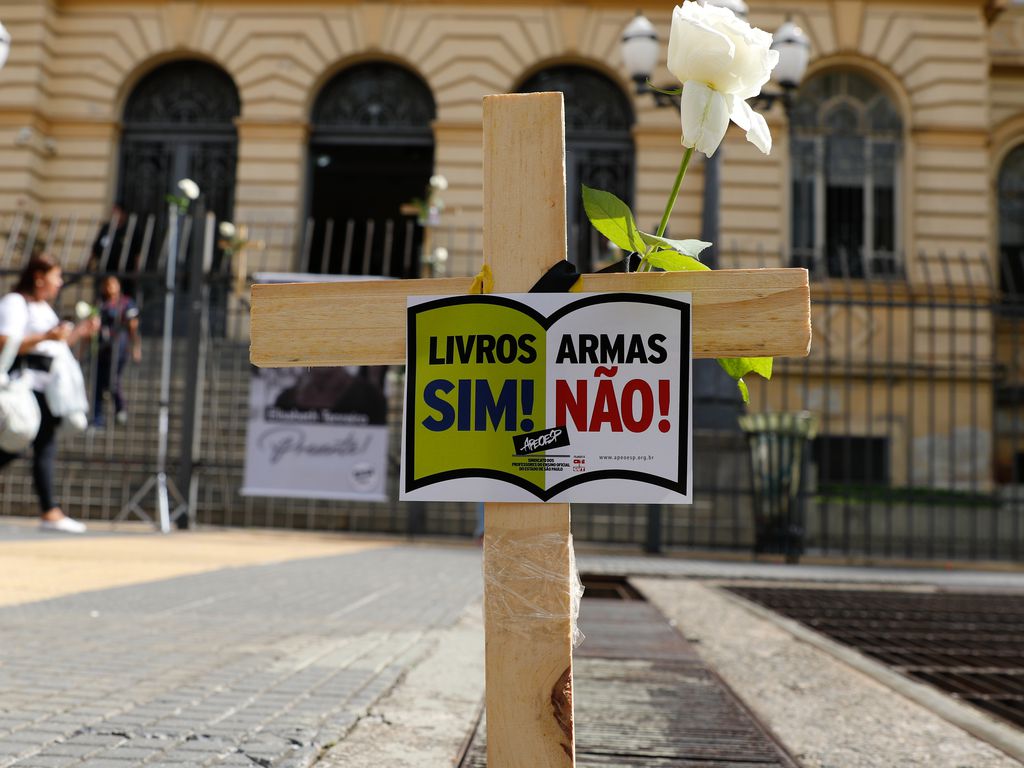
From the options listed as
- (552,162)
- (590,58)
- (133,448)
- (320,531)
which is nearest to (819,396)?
(590,58)

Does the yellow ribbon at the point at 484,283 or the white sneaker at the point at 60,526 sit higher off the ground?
the yellow ribbon at the point at 484,283

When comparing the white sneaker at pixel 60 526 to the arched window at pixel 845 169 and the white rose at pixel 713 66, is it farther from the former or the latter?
the arched window at pixel 845 169

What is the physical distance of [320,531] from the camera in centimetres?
1171

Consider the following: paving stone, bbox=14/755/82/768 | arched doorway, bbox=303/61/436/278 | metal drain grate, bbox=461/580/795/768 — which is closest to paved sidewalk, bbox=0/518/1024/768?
paving stone, bbox=14/755/82/768

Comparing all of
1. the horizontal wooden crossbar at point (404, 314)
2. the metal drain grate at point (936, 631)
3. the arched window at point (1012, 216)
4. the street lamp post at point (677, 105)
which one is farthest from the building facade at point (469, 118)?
the horizontal wooden crossbar at point (404, 314)

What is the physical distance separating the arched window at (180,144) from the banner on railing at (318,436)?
9.72m

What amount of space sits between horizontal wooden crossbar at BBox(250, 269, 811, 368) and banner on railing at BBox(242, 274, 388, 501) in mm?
8962

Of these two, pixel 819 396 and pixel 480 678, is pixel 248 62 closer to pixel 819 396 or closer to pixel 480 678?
pixel 819 396

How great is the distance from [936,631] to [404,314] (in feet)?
14.9

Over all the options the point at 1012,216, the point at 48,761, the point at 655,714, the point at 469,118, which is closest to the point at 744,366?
the point at 655,714

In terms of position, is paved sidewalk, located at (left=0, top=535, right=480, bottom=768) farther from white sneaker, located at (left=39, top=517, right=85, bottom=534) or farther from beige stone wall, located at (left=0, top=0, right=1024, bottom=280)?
beige stone wall, located at (left=0, top=0, right=1024, bottom=280)

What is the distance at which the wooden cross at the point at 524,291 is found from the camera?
1.72 meters

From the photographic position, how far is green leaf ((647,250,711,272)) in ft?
6.07

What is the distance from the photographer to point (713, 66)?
168 cm
